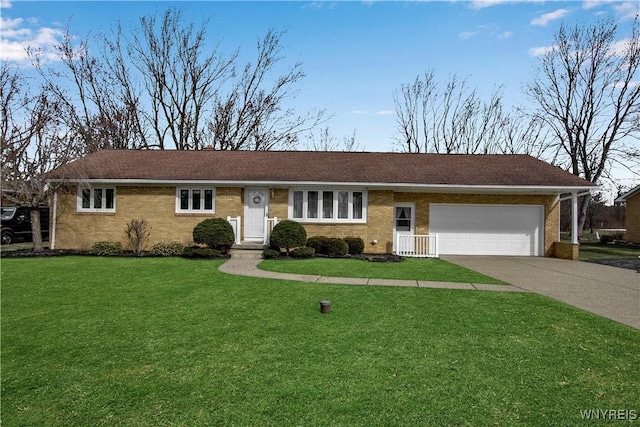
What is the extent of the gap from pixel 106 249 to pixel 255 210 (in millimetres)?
6009

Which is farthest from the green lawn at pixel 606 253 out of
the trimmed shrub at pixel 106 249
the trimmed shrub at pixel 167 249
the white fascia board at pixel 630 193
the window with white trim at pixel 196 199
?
the trimmed shrub at pixel 106 249

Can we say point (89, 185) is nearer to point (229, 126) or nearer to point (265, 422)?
point (265, 422)

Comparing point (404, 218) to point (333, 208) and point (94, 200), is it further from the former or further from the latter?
point (94, 200)

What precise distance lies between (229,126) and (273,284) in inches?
1075

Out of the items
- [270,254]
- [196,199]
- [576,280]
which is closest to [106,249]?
[196,199]

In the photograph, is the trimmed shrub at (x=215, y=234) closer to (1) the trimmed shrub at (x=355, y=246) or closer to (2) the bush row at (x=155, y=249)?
(2) the bush row at (x=155, y=249)

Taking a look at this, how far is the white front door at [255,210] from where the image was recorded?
17.0 metres

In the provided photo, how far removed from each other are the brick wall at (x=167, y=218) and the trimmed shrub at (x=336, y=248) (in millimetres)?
1177

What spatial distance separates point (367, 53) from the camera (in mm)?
15906

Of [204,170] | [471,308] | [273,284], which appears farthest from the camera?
[204,170]

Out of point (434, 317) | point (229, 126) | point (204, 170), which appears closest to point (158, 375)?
point (434, 317)

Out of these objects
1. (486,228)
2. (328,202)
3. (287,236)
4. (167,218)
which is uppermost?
(328,202)

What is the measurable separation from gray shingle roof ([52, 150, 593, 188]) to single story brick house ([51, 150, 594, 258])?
0.26 ft

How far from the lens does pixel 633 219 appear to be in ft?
86.8
